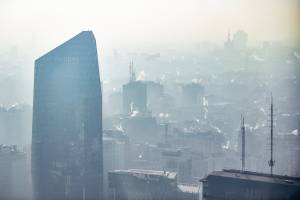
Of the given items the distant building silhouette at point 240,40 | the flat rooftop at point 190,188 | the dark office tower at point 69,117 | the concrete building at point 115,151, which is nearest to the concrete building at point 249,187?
the flat rooftop at point 190,188

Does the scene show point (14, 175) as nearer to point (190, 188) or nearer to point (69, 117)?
point (69, 117)

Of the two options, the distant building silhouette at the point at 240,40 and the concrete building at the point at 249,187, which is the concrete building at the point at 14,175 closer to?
the concrete building at the point at 249,187

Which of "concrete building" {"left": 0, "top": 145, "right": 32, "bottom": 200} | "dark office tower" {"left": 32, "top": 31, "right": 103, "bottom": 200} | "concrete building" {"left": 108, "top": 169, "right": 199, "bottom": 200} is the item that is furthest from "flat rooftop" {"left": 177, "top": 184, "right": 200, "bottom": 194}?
"concrete building" {"left": 0, "top": 145, "right": 32, "bottom": 200}

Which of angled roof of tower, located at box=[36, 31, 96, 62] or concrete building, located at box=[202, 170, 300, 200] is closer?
concrete building, located at box=[202, 170, 300, 200]

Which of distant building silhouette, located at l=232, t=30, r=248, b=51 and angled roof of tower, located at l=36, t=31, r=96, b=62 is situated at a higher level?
distant building silhouette, located at l=232, t=30, r=248, b=51

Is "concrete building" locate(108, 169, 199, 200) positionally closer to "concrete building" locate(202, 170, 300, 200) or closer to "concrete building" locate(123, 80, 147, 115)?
"concrete building" locate(202, 170, 300, 200)

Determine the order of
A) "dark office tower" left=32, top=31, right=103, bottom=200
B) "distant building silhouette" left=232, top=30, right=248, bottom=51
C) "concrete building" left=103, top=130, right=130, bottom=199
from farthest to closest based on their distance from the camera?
"distant building silhouette" left=232, top=30, right=248, bottom=51
"concrete building" left=103, top=130, right=130, bottom=199
"dark office tower" left=32, top=31, right=103, bottom=200

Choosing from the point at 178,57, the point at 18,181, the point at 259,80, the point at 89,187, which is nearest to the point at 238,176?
the point at 89,187
